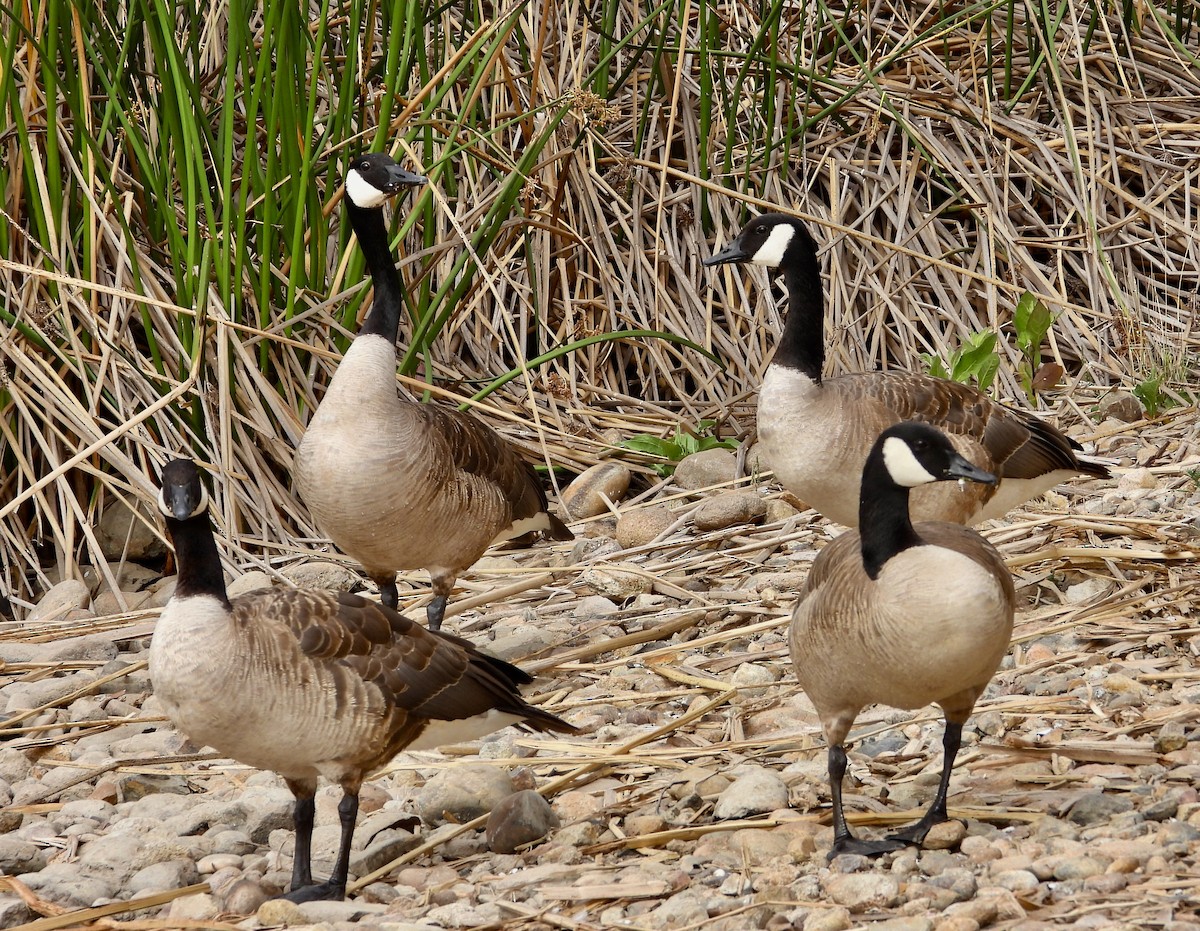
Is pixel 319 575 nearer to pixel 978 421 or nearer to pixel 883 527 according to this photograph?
pixel 978 421

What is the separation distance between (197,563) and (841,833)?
1.81 metres

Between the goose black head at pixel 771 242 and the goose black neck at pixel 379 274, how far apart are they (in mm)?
1319

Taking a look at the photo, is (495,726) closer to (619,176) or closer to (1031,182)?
(619,176)

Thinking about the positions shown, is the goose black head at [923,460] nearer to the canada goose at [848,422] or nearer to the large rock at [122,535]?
the canada goose at [848,422]

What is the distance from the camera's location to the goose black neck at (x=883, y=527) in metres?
3.78

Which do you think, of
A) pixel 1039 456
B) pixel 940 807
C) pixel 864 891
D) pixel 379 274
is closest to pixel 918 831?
pixel 940 807

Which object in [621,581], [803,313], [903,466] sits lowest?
[621,581]

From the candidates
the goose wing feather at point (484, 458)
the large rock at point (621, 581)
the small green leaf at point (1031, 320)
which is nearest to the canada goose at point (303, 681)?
the goose wing feather at point (484, 458)

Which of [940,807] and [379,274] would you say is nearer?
[940,807]

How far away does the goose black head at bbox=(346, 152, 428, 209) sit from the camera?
5738 millimetres

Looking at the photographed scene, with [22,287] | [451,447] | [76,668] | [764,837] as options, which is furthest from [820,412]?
[22,287]

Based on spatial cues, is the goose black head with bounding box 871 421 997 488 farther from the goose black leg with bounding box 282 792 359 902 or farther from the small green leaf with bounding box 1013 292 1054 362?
the small green leaf with bounding box 1013 292 1054 362

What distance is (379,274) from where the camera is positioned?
19.3 ft

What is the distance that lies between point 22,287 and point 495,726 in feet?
11.8
